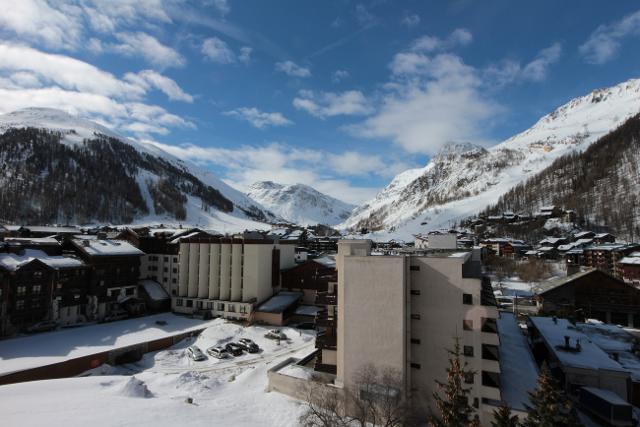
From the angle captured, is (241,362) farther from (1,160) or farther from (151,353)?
(1,160)

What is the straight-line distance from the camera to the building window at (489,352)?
21875mm

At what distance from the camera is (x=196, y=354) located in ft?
115

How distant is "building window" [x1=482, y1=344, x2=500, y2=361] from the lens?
2188 cm

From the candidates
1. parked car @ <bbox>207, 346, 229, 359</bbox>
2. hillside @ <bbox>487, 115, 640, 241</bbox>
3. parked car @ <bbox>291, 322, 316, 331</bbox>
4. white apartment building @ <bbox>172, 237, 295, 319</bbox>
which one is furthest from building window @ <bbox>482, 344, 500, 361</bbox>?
hillside @ <bbox>487, 115, 640, 241</bbox>

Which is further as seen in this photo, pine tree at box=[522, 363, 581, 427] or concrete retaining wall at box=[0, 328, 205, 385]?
concrete retaining wall at box=[0, 328, 205, 385]

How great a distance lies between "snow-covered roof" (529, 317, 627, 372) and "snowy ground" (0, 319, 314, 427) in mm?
20297

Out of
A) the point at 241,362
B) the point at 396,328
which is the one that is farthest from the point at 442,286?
the point at 241,362

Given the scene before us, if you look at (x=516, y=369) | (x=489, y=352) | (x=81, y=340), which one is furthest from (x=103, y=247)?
(x=516, y=369)

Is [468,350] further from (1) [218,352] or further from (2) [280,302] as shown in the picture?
(2) [280,302]

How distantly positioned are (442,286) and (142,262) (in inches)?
2083

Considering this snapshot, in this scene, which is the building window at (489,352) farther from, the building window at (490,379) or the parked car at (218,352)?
the parked car at (218,352)

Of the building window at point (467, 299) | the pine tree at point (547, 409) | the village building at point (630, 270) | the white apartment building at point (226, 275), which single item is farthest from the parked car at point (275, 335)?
the village building at point (630, 270)

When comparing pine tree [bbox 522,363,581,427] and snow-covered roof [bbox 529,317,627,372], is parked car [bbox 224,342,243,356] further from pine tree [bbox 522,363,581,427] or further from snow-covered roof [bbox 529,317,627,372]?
snow-covered roof [bbox 529,317,627,372]

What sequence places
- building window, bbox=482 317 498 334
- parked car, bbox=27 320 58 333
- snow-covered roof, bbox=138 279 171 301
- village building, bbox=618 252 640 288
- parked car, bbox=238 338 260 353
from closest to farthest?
1. building window, bbox=482 317 498 334
2. parked car, bbox=238 338 260 353
3. parked car, bbox=27 320 58 333
4. snow-covered roof, bbox=138 279 171 301
5. village building, bbox=618 252 640 288
